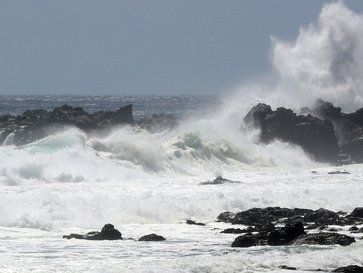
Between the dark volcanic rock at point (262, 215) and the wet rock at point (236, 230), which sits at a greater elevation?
the dark volcanic rock at point (262, 215)

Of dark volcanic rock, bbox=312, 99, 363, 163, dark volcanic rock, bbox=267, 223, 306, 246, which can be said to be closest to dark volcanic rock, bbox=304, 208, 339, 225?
dark volcanic rock, bbox=267, 223, 306, 246

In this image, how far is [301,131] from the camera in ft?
220

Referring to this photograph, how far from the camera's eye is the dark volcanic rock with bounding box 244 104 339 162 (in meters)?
66.0

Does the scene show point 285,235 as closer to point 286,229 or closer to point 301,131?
point 286,229

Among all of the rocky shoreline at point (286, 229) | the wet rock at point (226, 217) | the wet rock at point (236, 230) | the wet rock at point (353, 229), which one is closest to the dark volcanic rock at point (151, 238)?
the rocky shoreline at point (286, 229)

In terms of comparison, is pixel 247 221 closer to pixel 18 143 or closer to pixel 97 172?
pixel 97 172

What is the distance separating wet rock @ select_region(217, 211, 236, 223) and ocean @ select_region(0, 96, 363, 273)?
1.59ft

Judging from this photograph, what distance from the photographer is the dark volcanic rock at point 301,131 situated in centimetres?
6600

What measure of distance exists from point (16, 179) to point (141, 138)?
18101mm

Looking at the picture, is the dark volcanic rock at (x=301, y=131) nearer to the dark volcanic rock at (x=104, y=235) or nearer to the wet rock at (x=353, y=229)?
the wet rock at (x=353, y=229)

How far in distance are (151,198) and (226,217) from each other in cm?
442

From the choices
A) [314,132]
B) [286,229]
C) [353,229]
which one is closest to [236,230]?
[286,229]

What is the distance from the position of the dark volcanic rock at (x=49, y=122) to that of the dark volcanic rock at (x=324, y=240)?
3983cm

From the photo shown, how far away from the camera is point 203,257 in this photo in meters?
21.0
